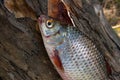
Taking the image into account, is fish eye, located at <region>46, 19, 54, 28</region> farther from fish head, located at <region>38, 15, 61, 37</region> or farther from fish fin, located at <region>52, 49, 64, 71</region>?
fish fin, located at <region>52, 49, 64, 71</region>

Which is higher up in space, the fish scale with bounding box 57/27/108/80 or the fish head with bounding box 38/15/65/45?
the fish head with bounding box 38/15/65/45

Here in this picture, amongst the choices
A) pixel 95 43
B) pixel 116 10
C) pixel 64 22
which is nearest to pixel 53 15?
pixel 64 22

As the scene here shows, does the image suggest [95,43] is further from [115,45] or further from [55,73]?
[55,73]

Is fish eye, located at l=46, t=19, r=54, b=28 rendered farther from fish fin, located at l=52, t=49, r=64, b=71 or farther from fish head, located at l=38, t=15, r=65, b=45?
fish fin, located at l=52, t=49, r=64, b=71

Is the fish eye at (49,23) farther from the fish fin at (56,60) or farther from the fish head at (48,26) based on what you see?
the fish fin at (56,60)

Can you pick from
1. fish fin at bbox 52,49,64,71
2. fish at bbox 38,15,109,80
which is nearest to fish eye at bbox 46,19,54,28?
fish at bbox 38,15,109,80

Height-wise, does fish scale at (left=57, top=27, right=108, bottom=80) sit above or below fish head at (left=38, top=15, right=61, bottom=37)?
below
